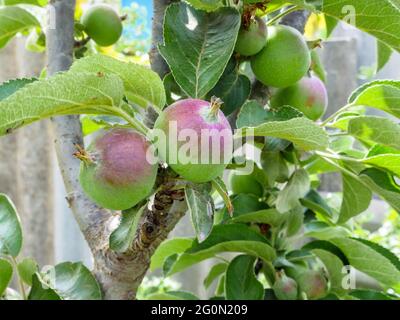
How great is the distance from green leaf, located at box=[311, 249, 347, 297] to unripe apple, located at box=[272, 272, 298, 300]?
0.18ft

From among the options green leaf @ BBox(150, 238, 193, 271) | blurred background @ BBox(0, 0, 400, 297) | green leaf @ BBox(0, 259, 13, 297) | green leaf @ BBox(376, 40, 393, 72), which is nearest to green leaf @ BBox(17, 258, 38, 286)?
green leaf @ BBox(0, 259, 13, 297)

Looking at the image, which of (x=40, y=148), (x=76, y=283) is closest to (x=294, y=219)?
(x=76, y=283)

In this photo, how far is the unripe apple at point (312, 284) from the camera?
69cm

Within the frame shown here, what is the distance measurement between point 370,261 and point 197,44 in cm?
34

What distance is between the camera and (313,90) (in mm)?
614

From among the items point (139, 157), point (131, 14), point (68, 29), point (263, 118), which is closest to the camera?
point (139, 157)

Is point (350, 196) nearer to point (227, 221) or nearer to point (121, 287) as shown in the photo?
point (227, 221)

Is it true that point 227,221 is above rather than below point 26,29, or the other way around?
below

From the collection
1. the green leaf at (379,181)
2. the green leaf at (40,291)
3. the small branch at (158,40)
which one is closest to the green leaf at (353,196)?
the green leaf at (379,181)

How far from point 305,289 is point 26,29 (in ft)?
1.57

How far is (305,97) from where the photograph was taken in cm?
61

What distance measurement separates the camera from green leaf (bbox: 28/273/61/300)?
0.60 metres
